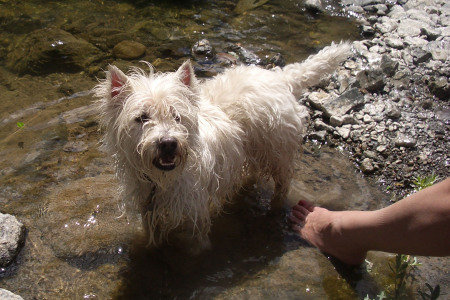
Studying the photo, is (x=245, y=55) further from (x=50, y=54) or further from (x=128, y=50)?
(x=50, y=54)

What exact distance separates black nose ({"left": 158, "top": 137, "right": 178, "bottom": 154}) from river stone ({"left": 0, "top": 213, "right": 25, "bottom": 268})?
1.52 meters

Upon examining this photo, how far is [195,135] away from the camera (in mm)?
3125

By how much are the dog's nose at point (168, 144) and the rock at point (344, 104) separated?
298 cm

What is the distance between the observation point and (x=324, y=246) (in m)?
3.70

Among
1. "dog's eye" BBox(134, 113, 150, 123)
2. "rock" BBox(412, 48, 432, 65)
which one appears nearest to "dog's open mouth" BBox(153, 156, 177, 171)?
"dog's eye" BBox(134, 113, 150, 123)

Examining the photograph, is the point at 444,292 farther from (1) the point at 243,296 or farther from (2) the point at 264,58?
(2) the point at 264,58

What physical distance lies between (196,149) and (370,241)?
1.45 metres

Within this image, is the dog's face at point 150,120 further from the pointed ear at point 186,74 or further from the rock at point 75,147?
the rock at point 75,147

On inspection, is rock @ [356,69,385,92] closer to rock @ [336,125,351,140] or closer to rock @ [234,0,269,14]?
rock @ [336,125,351,140]

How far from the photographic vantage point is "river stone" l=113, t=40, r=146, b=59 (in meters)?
6.35

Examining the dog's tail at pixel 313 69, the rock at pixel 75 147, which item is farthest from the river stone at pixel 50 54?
the dog's tail at pixel 313 69

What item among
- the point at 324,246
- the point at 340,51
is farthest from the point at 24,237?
the point at 340,51

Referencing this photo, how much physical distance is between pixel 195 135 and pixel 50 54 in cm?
409

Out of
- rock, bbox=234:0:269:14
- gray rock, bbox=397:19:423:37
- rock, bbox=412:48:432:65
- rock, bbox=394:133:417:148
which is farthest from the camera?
rock, bbox=234:0:269:14
